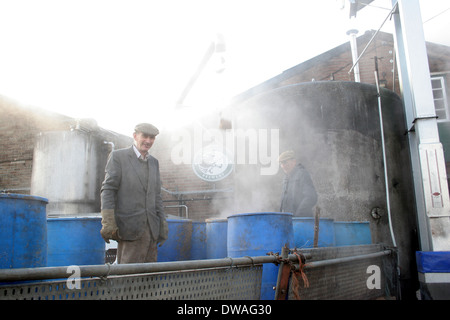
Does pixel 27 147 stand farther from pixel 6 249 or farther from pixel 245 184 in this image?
pixel 6 249

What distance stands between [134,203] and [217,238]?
1.44 metres

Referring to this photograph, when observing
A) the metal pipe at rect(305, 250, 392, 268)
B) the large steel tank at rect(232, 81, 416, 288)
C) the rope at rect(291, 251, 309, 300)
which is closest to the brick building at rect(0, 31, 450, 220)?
the large steel tank at rect(232, 81, 416, 288)

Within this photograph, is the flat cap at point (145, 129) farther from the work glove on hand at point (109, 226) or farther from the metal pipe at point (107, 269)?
the metal pipe at point (107, 269)

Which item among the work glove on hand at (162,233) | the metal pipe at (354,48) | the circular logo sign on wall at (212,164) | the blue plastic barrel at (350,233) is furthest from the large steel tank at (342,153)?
the work glove on hand at (162,233)

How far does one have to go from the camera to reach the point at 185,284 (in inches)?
86.4

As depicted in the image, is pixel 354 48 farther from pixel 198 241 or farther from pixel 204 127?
pixel 198 241

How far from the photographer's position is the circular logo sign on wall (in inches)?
370

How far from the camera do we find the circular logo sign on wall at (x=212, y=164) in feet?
30.9

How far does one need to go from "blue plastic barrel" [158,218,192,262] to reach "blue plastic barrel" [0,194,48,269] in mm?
2102

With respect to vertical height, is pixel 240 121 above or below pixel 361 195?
above

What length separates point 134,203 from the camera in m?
3.66

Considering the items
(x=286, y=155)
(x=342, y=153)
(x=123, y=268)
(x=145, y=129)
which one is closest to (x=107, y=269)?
(x=123, y=268)
